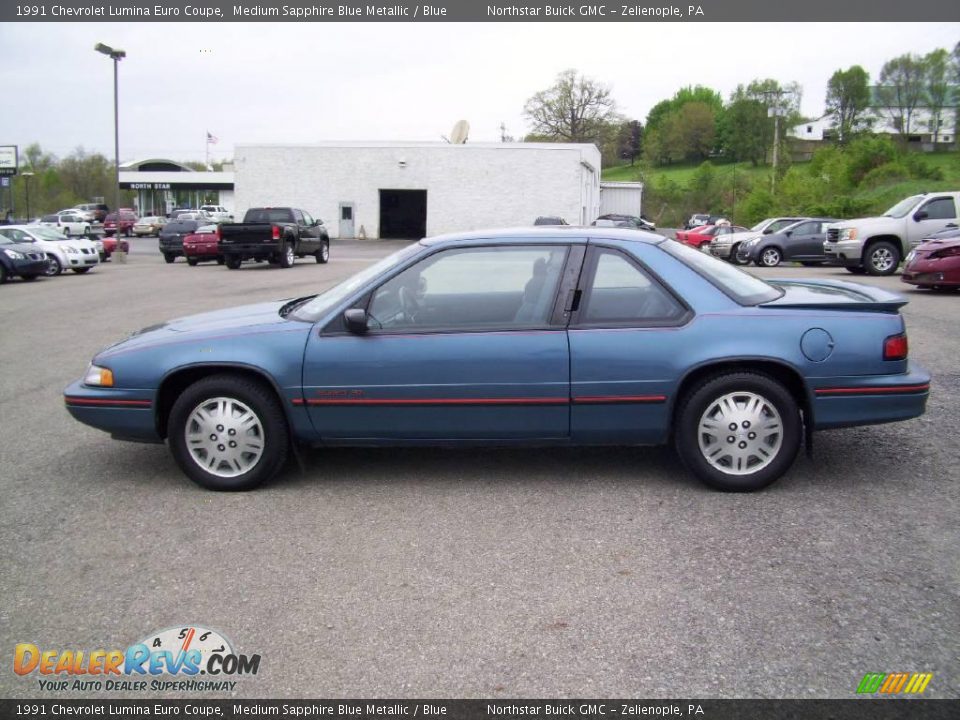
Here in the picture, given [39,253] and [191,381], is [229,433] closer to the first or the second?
[191,381]

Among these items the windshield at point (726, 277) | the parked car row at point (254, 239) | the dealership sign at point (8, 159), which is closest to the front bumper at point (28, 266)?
the parked car row at point (254, 239)

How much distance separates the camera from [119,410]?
192 inches

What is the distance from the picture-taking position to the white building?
45844 millimetres

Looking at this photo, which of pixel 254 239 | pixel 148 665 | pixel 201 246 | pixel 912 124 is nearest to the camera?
pixel 148 665

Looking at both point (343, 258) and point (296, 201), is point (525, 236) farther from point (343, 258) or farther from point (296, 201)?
point (296, 201)

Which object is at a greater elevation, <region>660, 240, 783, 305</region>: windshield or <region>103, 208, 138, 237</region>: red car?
<region>103, 208, 138, 237</region>: red car

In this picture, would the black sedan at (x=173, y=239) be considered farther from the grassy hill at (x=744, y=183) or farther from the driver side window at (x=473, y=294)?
the driver side window at (x=473, y=294)

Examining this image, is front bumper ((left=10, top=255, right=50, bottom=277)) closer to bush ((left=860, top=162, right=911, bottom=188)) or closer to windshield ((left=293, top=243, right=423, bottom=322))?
windshield ((left=293, top=243, right=423, bottom=322))

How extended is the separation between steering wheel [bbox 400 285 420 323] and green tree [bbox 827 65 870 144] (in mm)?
89647

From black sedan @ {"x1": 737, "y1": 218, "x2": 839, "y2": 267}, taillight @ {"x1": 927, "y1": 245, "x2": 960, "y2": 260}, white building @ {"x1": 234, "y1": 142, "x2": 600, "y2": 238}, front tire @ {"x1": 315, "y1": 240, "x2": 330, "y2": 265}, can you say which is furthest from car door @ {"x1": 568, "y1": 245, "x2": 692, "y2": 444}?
white building @ {"x1": 234, "y1": 142, "x2": 600, "y2": 238}

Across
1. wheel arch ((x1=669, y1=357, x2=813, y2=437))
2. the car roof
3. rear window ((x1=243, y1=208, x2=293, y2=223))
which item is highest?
rear window ((x1=243, y1=208, x2=293, y2=223))

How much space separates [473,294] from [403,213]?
149ft

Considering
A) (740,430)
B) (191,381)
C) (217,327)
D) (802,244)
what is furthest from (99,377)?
(802,244)

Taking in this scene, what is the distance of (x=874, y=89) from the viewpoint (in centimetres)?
8619
